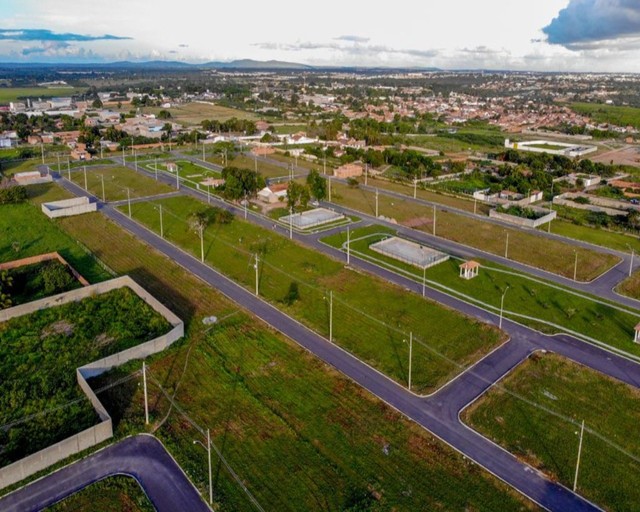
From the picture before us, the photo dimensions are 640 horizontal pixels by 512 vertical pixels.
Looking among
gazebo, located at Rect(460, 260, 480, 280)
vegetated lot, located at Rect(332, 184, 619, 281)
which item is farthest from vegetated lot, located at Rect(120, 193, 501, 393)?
vegetated lot, located at Rect(332, 184, 619, 281)

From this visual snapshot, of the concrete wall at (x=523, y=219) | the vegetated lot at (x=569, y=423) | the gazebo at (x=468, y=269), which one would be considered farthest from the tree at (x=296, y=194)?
the vegetated lot at (x=569, y=423)

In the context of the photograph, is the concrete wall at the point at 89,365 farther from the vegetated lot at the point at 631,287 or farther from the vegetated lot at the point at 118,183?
the vegetated lot at the point at 631,287

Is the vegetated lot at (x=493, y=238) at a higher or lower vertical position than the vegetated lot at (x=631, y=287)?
higher

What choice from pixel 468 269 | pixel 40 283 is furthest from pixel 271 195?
pixel 40 283

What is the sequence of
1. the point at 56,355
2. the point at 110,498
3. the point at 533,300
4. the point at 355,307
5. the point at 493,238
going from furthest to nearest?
the point at 493,238 → the point at 533,300 → the point at 355,307 → the point at 56,355 → the point at 110,498

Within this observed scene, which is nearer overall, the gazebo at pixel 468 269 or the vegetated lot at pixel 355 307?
the vegetated lot at pixel 355 307

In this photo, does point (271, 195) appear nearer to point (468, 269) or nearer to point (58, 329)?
point (468, 269)

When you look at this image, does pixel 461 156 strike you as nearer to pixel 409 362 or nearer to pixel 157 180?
pixel 157 180
